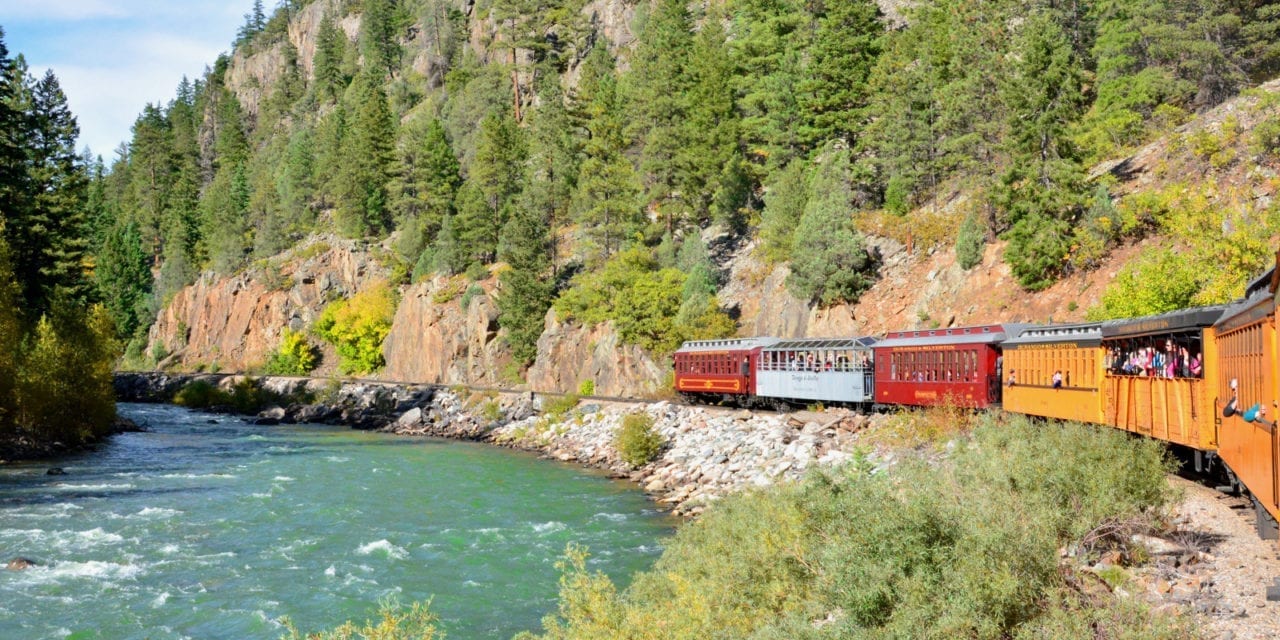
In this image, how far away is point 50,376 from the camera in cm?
3897

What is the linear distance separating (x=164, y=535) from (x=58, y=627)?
7440mm

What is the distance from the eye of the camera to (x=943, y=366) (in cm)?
2894

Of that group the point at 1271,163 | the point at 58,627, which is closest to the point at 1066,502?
the point at 58,627

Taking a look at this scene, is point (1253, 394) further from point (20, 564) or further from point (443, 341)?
point (443, 341)

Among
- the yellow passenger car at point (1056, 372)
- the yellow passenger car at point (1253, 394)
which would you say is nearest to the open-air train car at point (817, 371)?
the yellow passenger car at point (1056, 372)

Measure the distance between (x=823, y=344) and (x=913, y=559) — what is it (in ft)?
84.2

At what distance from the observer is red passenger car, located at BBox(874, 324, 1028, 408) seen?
90.6 feet

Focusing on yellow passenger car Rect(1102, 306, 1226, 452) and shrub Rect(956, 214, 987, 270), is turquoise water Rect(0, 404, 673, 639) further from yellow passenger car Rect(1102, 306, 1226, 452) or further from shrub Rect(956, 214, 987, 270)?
shrub Rect(956, 214, 987, 270)

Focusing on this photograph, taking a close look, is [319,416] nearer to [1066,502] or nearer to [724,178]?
[724,178]

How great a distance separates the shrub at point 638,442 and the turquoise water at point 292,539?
1754 mm

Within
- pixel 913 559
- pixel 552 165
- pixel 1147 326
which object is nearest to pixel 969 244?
pixel 1147 326

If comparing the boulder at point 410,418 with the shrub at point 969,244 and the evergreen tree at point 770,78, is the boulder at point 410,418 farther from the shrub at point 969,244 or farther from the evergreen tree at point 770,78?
the shrub at point 969,244

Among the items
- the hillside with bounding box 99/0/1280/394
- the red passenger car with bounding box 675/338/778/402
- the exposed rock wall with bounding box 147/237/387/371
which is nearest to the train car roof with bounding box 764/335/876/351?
the red passenger car with bounding box 675/338/778/402

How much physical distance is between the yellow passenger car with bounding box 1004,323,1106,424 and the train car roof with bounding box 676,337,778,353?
13.2 meters
